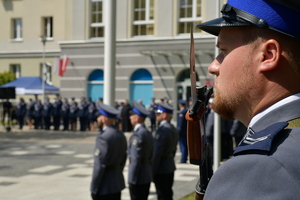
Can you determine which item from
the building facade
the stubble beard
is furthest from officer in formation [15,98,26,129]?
the stubble beard

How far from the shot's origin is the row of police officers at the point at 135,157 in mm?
6840

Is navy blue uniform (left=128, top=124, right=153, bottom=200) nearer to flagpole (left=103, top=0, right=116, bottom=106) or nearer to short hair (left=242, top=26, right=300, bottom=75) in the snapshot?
flagpole (left=103, top=0, right=116, bottom=106)

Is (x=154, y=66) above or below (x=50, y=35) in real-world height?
below

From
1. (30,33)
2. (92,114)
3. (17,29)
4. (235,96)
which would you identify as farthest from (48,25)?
(235,96)

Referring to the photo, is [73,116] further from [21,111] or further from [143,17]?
[143,17]

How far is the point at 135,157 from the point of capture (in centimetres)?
773

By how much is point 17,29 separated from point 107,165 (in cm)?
2992

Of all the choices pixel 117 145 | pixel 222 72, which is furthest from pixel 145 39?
pixel 222 72

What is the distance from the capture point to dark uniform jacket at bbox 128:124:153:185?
7.70 m

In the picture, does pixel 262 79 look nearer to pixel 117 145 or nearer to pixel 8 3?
pixel 117 145

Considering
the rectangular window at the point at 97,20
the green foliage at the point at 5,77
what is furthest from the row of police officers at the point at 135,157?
the green foliage at the point at 5,77

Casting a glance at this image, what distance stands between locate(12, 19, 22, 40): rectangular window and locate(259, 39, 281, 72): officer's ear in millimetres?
34916

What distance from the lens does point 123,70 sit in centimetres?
2897

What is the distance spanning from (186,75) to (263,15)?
87.5 feet
